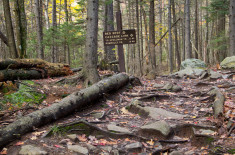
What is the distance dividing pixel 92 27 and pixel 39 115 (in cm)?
436

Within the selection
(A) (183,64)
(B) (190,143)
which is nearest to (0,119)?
(B) (190,143)

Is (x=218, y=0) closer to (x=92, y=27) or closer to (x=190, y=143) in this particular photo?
(x=92, y=27)

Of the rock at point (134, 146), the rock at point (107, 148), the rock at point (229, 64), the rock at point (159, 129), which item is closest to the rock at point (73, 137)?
the rock at point (107, 148)

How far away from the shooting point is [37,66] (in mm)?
7988

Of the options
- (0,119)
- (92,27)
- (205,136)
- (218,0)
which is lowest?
(205,136)

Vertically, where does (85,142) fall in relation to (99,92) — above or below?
below

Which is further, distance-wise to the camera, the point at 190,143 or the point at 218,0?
the point at 218,0

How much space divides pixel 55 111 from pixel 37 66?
419 cm

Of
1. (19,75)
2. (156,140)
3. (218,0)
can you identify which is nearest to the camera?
(156,140)

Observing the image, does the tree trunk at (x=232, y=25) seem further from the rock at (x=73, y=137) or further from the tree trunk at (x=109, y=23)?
→ the rock at (x=73, y=137)

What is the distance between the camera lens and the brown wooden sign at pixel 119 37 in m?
10.2

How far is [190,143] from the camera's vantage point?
12.0 feet

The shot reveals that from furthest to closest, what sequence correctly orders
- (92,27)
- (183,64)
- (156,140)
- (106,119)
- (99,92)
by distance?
1. (183,64)
2. (92,27)
3. (99,92)
4. (106,119)
5. (156,140)

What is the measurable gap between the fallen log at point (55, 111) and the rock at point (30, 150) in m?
0.39
